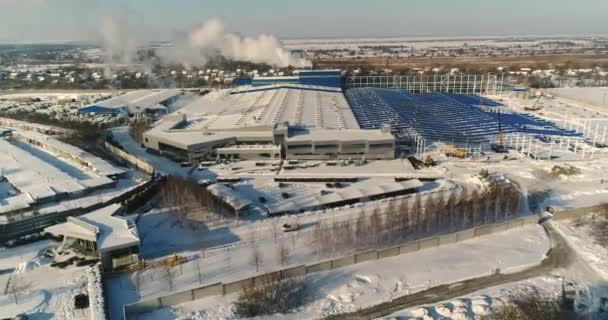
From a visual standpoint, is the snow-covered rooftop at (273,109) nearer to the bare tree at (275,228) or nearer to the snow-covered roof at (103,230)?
the bare tree at (275,228)

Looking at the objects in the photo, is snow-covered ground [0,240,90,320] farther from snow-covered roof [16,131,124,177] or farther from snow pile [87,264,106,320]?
snow-covered roof [16,131,124,177]

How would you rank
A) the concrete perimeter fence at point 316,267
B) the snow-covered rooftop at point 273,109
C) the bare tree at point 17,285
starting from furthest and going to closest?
the snow-covered rooftop at point 273,109 → the bare tree at point 17,285 → the concrete perimeter fence at point 316,267

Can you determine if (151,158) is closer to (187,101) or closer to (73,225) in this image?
(73,225)

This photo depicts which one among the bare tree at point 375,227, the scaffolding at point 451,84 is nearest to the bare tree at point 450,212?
the bare tree at point 375,227

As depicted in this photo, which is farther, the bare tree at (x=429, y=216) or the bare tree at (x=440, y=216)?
the bare tree at (x=440, y=216)

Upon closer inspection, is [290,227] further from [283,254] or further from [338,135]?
[338,135]

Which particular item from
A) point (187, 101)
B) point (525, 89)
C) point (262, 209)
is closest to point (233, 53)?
point (187, 101)

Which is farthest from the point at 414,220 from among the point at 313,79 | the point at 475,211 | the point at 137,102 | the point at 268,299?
the point at 137,102
